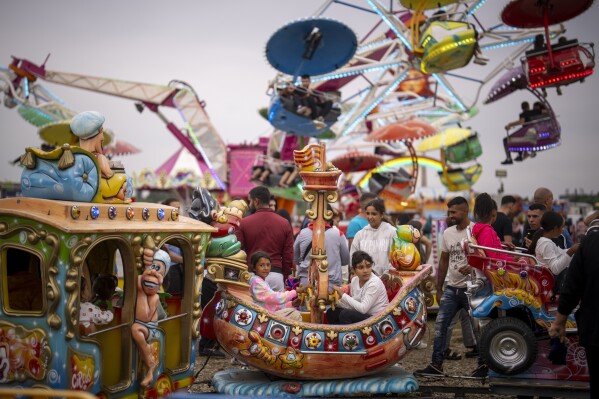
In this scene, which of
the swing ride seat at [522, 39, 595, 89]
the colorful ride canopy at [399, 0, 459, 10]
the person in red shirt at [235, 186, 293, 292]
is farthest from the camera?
the colorful ride canopy at [399, 0, 459, 10]

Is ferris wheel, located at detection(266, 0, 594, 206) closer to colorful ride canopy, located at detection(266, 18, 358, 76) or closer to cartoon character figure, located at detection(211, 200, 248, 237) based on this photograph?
colorful ride canopy, located at detection(266, 18, 358, 76)

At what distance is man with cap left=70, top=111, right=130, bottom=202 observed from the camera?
229 inches

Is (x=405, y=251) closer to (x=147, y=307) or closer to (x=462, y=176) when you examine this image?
(x=147, y=307)

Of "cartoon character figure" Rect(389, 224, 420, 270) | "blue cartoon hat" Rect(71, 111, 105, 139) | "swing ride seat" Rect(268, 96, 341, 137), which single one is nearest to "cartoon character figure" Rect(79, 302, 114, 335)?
"blue cartoon hat" Rect(71, 111, 105, 139)

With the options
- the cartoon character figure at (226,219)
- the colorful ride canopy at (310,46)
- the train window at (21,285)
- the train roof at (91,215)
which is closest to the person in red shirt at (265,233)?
the cartoon character figure at (226,219)

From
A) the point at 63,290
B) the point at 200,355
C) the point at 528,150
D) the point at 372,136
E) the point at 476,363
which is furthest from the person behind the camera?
the point at 372,136

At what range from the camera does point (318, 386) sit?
657 centimetres

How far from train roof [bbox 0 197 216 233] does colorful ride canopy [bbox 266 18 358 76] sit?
10033 mm

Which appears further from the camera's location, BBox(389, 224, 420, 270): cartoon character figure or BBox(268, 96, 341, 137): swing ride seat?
BBox(268, 96, 341, 137): swing ride seat

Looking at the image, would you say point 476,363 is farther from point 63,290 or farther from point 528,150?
point 528,150

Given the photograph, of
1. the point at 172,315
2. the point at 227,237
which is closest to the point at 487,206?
the point at 227,237

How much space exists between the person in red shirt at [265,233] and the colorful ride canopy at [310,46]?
767cm

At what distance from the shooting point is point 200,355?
9266 millimetres

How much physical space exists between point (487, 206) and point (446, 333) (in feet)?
4.76
